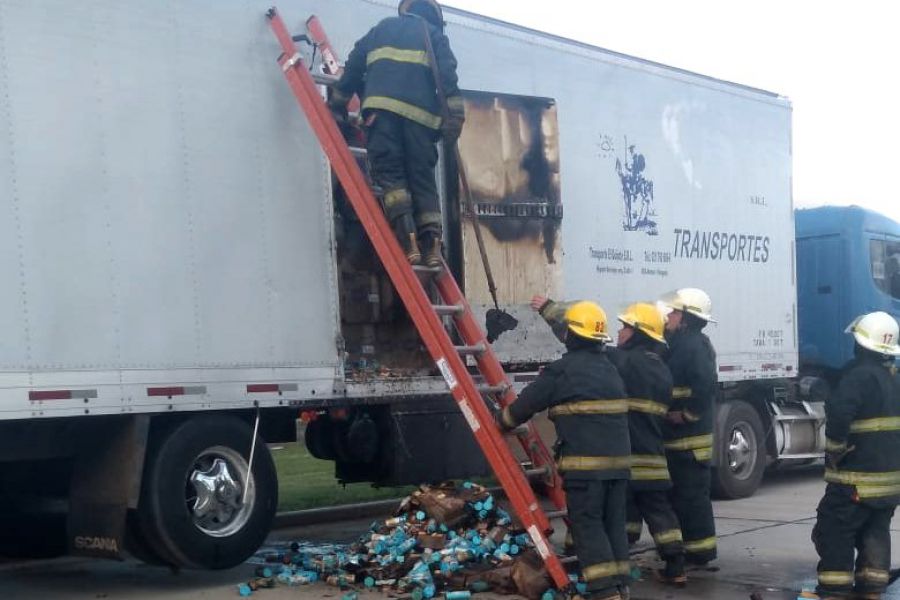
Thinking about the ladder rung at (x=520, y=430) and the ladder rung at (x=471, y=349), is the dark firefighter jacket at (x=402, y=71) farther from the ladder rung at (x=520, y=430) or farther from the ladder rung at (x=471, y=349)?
the ladder rung at (x=520, y=430)

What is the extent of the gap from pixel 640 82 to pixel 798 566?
454cm

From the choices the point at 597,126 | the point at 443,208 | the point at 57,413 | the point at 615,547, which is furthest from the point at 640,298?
the point at 57,413

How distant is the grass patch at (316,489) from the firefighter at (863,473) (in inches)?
176

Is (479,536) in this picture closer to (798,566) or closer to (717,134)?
(798,566)

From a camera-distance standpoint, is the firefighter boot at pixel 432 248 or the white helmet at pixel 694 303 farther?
the white helmet at pixel 694 303

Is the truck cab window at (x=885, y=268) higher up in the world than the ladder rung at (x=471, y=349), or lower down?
higher up

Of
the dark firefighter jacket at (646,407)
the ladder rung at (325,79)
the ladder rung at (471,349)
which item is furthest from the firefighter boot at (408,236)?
the dark firefighter jacket at (646,407)

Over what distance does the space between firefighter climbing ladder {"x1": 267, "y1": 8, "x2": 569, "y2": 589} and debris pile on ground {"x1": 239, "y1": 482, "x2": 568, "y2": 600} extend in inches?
17.1

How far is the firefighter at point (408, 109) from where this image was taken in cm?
726

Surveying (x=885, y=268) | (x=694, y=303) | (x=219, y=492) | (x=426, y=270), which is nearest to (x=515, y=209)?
(x=426, y=270)

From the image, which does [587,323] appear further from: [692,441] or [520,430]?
[692,441]

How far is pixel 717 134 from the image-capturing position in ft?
36.5

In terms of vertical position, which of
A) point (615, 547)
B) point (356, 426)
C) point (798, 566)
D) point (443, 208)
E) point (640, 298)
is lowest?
point (798, 566)

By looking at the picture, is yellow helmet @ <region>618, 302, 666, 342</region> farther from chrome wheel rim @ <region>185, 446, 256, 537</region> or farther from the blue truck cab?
the blue truck cab
